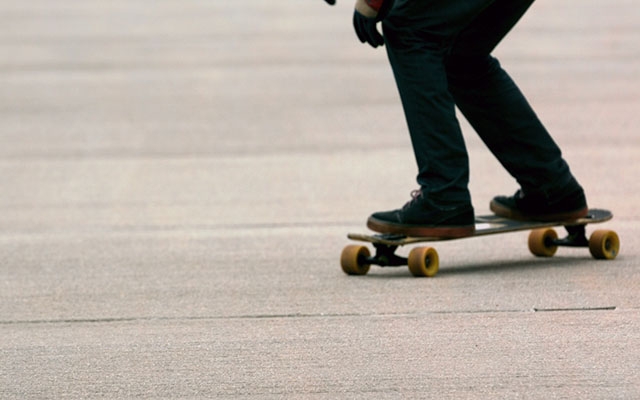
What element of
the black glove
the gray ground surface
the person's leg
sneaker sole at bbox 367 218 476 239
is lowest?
the gray ground surface

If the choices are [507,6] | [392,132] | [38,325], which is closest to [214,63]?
[392,132]

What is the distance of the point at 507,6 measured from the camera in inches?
206

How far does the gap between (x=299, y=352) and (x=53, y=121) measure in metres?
7.01

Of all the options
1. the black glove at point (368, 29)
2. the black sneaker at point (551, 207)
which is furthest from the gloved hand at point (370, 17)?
the black sneaker at point (551, 207)

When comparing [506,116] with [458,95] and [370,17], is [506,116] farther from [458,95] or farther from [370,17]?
[370,17]

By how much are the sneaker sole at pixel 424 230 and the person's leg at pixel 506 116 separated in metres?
0.41

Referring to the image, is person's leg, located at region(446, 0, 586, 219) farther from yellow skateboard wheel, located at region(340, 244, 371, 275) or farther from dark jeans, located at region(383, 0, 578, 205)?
yellow skateboard wheel, located at region(340, 244, 371, 275)

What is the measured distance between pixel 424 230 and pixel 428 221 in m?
0.04

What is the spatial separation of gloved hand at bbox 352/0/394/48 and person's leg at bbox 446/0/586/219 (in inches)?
14.5

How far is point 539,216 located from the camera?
5.28m

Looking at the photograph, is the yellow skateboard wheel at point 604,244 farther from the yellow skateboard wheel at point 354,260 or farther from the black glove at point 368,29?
the black glove at point 368,29

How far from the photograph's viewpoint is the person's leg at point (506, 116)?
16.9 ft

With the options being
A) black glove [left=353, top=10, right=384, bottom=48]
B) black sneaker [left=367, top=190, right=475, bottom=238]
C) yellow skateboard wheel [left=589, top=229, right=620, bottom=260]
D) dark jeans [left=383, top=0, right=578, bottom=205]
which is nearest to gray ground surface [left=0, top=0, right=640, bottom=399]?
yellow skateboard wheel [left=589, top=229, right=620, bottom=260]

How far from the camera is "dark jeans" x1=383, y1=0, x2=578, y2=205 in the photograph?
486 centimetres
